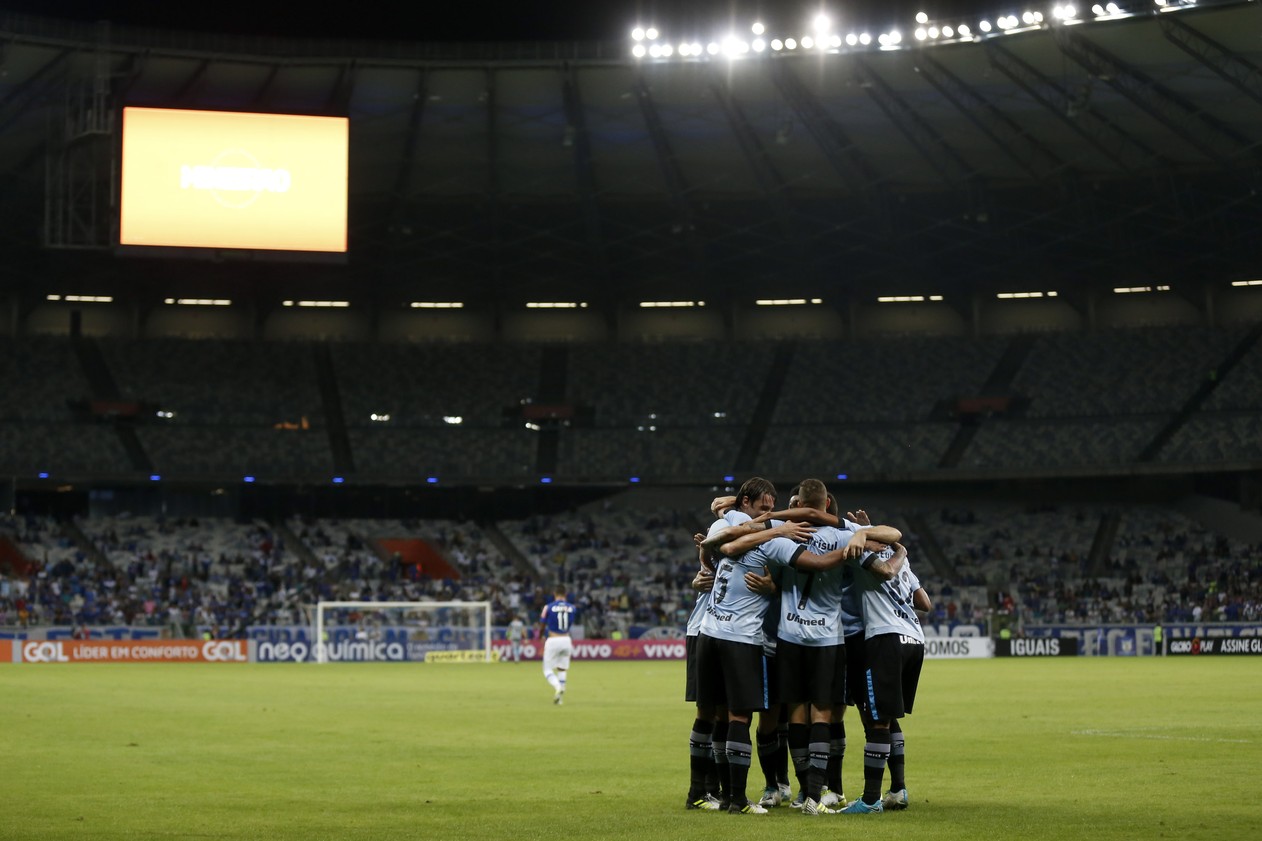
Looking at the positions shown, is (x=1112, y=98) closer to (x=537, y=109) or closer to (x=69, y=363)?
(x=537, y=109)

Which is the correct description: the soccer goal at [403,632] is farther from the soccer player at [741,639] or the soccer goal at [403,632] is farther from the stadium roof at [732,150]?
the soccer player at [741,639]

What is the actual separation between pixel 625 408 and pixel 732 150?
22.4 m

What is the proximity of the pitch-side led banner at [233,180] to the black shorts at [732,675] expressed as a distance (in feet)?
114

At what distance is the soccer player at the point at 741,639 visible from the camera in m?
12.6

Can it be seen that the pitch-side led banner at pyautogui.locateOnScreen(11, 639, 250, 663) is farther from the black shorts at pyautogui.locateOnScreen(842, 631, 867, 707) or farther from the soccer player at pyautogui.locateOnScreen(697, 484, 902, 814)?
the black shorts at pyautogui.locateOnScreen(842, 631, 867, 707)

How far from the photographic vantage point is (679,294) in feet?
250

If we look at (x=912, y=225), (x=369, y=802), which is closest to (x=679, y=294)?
(x=912, y=225)

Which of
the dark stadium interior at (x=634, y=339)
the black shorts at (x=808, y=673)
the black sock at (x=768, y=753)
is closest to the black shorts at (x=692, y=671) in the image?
the black sock at (x=768, y=753)

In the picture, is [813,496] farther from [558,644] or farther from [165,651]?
[165,651]

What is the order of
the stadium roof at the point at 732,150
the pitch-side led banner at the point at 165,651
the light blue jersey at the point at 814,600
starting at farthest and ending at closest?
1. the pitch-side led banner at the point at 165,651
2. the stadium roof at the point at 732,150
3. the light blue jersey at the point at 814,600

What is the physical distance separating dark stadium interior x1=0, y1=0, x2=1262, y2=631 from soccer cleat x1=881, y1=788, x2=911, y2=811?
3661 cm

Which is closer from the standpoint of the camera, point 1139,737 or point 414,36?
point 1139,737

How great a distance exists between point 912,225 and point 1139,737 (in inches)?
1712

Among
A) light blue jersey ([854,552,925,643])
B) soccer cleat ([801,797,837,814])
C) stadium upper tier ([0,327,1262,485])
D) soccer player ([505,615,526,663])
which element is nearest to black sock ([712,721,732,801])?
soccer cleat ([801,797,837,814])
